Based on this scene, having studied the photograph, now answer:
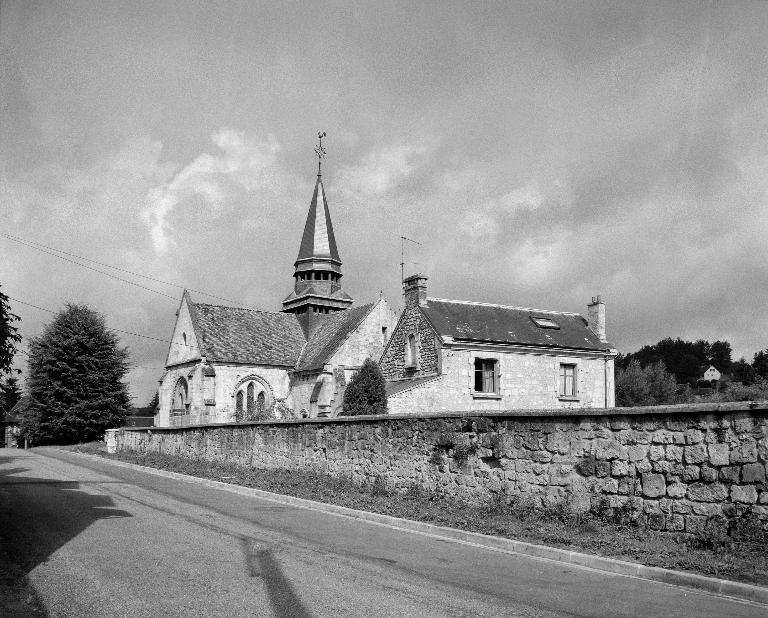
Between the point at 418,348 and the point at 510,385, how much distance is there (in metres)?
4.69

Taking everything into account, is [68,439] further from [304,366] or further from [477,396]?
[477,396]

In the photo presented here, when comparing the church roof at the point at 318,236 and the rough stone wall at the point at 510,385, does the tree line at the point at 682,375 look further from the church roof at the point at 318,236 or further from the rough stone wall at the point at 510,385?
the church roof at the point at 318,236

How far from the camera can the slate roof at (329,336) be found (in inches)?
1729

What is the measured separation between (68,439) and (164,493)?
36865 mm

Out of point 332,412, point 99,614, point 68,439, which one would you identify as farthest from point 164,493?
point 68,439

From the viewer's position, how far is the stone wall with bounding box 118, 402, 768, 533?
32.8 ft

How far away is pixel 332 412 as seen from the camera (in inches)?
1604

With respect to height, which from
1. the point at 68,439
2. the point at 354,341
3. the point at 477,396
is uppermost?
the point at 354,341

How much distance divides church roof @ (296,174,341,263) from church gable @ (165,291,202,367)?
1086cm

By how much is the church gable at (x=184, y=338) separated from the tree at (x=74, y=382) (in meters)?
4.69

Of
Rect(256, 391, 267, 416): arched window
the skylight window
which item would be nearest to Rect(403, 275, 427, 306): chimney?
the skylight window

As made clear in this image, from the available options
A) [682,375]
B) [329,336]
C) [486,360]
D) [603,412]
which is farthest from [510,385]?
[682,375]

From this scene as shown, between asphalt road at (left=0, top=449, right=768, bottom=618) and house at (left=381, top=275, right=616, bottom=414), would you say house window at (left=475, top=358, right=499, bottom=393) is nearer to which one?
house at (left=381, top=275, right=616, bottom=414)

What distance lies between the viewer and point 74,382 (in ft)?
163
